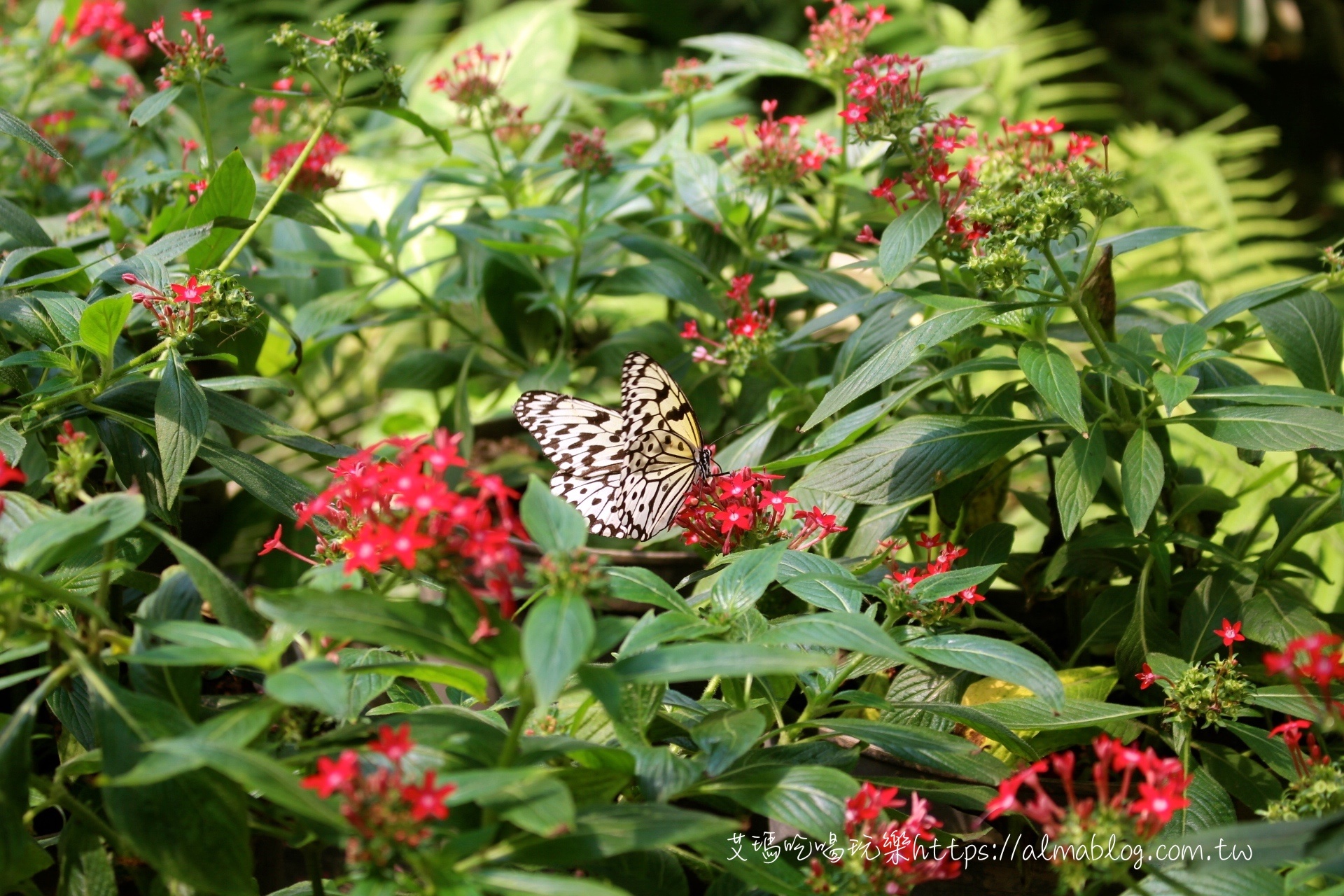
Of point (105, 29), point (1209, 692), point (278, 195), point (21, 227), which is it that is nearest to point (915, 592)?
point (1209, 692)

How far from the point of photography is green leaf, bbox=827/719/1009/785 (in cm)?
68

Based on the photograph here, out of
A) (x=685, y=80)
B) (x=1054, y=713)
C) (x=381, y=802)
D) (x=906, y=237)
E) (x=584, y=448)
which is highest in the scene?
(x=685, y=80)

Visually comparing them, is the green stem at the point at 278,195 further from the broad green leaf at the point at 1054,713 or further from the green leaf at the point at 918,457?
the broad green leaf at the point at 1054,713

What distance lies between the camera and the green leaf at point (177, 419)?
74cm

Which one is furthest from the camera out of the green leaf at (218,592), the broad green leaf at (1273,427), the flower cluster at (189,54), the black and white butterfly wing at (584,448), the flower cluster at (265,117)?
the flower cluster at (265,117)

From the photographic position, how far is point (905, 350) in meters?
0.82

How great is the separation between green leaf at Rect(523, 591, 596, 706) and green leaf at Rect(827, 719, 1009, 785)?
0.27 metres

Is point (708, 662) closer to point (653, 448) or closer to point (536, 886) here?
point (536, 886)

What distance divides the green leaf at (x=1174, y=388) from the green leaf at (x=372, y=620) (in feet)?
1.87

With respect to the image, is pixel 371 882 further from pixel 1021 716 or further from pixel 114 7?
pixel 114 7

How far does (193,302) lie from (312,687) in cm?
47

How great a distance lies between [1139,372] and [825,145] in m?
0.57

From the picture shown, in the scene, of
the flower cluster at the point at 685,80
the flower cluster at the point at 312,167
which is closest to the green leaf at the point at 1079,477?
the flower cluster at the point at 685,80

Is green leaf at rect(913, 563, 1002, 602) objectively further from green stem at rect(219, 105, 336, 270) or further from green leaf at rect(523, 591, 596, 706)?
green stem at rect(219, 105, 336, 270)
